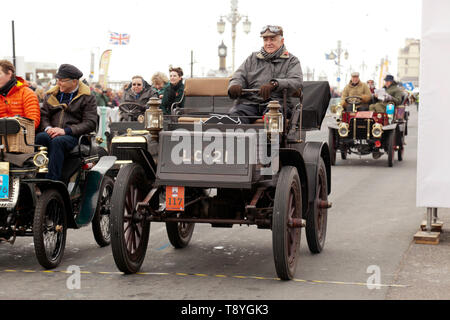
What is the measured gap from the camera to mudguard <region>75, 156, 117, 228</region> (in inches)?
303

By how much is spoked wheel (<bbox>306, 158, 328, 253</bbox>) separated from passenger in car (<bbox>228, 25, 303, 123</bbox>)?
2.78 feet

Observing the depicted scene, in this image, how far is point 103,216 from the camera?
329 inches

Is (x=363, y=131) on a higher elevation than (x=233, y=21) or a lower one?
lower

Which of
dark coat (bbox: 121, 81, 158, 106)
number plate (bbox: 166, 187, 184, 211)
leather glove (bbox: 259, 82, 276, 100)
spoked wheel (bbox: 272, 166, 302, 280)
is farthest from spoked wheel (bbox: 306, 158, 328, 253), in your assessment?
dark coat (bbox: 121, 81, 158, 106)

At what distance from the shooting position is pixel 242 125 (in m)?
6.70

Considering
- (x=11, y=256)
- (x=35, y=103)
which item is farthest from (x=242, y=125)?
(x=11, y=256)

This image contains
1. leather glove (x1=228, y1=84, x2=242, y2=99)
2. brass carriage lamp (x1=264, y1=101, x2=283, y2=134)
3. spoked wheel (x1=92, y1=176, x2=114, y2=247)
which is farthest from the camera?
spoked wheel (x1=92, y1=176, x2=114, y2=247)

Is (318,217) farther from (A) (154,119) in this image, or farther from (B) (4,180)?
(B) (4,180)

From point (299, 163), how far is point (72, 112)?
2.41 metres

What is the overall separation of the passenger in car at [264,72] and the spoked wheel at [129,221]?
3.84 feet

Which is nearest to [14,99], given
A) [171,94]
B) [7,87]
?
[7,87]

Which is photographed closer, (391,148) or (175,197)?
(175,197)

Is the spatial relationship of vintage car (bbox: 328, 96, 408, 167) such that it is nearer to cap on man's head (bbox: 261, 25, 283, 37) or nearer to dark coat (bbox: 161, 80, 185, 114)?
dark coat (bbox: 161, 80, 185, 114)

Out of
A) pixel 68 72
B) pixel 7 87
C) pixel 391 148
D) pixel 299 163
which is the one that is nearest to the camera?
pixel 299 163
